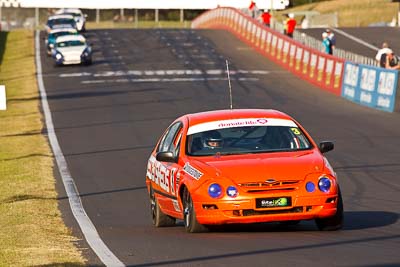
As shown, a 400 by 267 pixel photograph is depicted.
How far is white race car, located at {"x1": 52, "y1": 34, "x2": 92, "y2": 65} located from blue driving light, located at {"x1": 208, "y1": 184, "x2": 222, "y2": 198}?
4354cm

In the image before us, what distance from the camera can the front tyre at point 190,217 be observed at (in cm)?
1249

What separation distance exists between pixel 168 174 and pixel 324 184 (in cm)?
198

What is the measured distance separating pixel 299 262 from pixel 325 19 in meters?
85.1

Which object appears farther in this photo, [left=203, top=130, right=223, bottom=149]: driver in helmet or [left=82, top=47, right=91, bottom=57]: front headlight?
[left=82, top=47, right=91, bottom=57]: front headlight

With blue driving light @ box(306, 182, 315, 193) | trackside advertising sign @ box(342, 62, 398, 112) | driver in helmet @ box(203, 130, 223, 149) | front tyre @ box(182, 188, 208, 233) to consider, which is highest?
driver in helmet @ box(203, 130, 223, 149)

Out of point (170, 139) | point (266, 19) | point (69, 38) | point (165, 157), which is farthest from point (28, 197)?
point (266, 19)

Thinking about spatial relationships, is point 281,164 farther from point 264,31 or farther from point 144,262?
point 264,31

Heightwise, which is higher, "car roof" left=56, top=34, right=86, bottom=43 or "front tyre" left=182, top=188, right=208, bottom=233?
"front tyre" left=182, top=188, right=208, bottom=233

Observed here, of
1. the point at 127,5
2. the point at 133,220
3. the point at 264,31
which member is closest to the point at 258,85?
the point at 264,31

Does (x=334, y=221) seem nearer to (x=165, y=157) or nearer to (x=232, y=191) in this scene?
(x=232, y=191)

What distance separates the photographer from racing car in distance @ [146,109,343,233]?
1212 centimetres

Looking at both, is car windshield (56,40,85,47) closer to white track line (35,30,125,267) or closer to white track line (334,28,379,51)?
white track line (334,28,379,51)

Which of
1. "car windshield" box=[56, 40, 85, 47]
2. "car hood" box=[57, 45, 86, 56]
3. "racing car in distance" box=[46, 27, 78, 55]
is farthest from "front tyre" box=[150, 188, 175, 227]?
"racing car in distance" box=[46, 27, 78, 55]

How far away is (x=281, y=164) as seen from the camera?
40.6 ft
